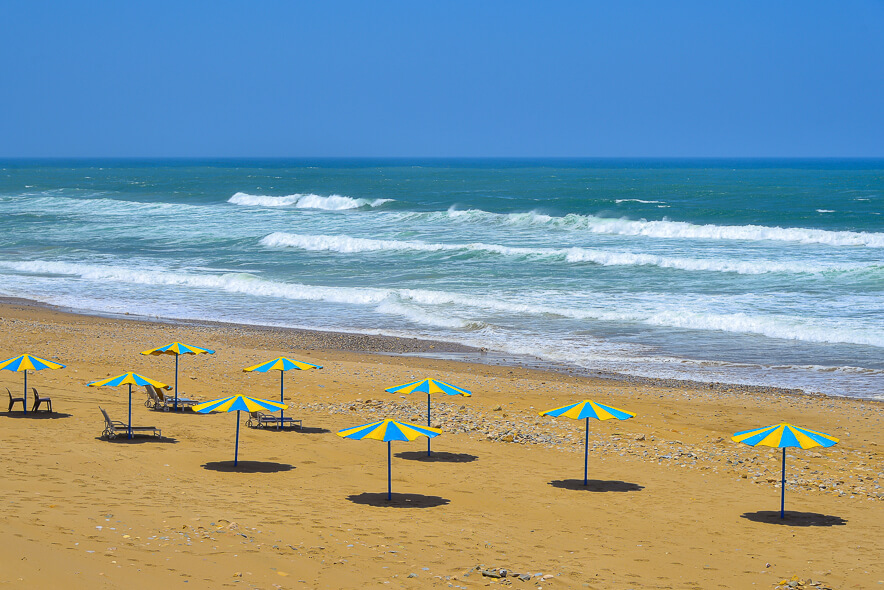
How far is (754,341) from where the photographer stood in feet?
70.5

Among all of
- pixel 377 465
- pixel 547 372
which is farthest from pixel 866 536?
pixel 547 372

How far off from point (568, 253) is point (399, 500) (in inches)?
1022

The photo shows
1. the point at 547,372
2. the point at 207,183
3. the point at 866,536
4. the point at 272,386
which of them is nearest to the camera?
the point at 866,536

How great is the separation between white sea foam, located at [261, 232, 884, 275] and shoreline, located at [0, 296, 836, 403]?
14.5 metres

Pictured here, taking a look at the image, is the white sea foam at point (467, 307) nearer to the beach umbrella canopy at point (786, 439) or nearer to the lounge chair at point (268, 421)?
the lounge chair at point (268, 421)

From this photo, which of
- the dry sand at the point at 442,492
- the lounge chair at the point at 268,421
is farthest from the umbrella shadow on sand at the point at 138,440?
the lounge chair at the point at 268,421

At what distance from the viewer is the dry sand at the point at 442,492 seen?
856 centimetres

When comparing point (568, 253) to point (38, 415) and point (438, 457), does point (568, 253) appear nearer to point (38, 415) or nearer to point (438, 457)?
point (438, 457)

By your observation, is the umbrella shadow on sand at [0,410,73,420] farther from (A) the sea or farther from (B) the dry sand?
(A) the sea

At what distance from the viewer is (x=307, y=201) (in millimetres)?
70062

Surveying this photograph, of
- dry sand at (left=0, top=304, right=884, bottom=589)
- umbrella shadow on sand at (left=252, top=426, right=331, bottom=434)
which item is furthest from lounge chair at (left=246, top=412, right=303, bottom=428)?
dry sand at (left=0, top=304, right=884, bottom=589)

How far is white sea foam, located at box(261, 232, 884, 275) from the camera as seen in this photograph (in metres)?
31.7

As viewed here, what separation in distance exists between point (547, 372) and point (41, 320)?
13.7m

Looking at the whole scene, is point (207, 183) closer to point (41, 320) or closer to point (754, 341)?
point (41, 320)
